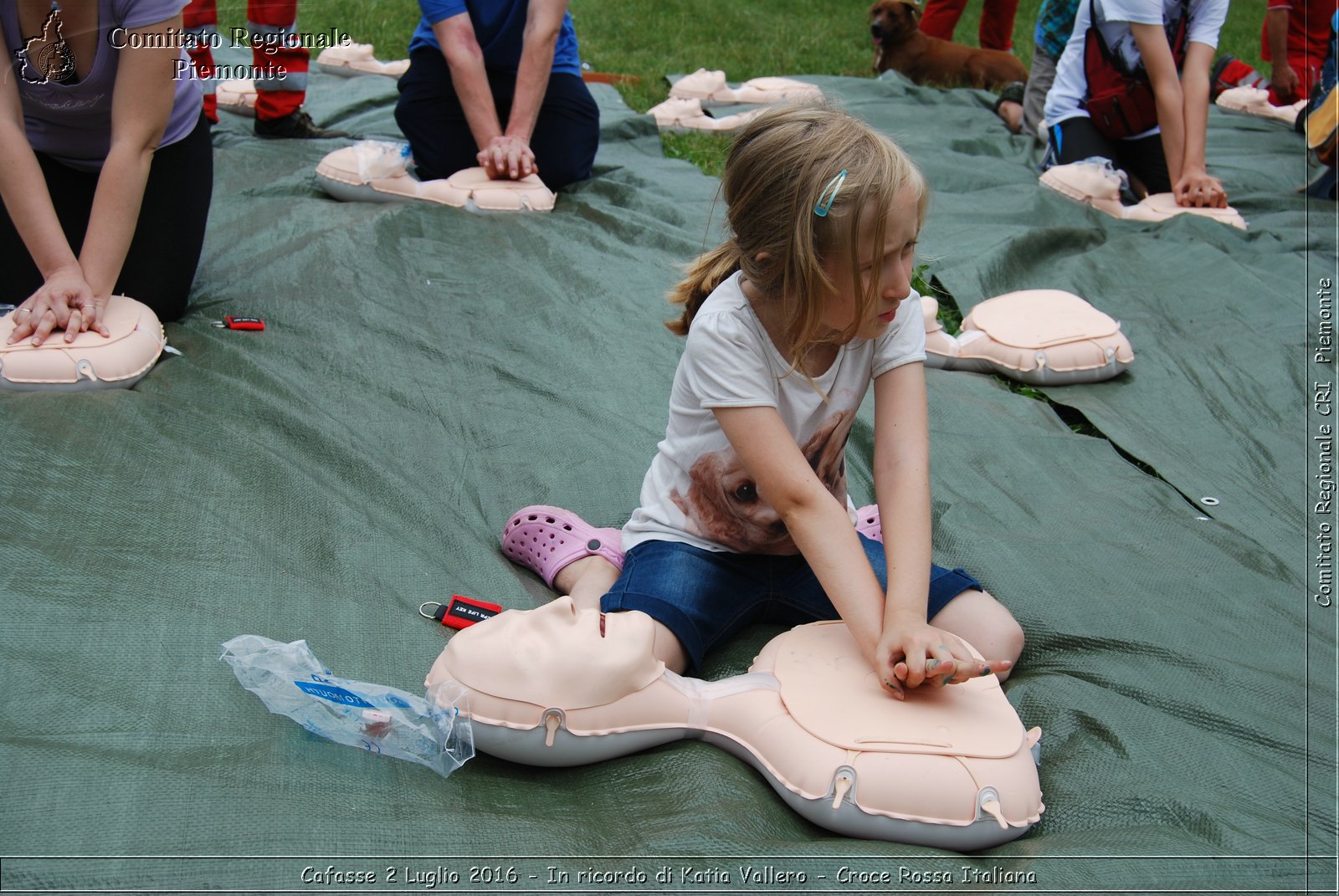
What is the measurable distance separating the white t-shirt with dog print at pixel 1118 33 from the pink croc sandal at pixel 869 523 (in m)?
2.23

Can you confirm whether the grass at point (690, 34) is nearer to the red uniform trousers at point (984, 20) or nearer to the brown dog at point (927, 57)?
the brown dog at point (927, 57)

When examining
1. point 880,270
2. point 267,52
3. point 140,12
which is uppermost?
point 140,12

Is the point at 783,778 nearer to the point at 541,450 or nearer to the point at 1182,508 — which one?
the point at 541,450

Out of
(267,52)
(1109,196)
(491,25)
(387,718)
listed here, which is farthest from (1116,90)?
(387,718)

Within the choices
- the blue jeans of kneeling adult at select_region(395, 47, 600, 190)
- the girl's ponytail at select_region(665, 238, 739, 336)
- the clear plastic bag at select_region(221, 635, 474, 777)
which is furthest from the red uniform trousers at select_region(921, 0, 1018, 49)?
the clear plastic bag at select_region(221, 635, 474, 777)

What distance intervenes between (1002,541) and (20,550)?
51.7 inches

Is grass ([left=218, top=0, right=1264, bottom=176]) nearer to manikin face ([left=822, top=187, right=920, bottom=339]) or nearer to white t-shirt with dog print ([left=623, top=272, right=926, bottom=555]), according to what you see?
white t-shirt with dog print ([left=623, top=272, right=926, bottom=555])

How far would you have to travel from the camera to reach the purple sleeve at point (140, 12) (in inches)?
73.7

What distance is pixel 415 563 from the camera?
1454mm

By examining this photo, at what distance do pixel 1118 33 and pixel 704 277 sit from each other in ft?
8.12

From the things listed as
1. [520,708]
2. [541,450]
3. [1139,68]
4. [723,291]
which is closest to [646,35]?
[1139,68]

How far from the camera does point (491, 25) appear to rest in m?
3.01

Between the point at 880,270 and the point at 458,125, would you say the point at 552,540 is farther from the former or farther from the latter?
the point at 458,125

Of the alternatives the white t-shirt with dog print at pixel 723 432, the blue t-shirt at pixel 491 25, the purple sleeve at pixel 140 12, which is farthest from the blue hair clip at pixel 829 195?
the blue t-shirt at pixel 491 25
